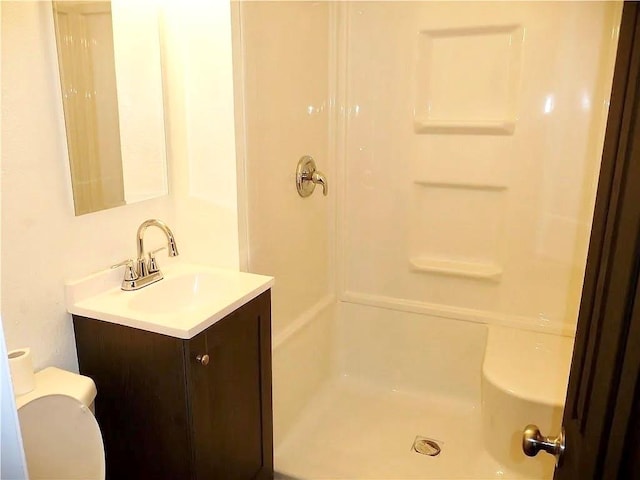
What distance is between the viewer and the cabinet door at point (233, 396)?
1411 millimetres

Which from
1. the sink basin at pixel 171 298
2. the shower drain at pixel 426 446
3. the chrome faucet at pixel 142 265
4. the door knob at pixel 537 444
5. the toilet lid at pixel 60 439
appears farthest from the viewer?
the shower drain at pixel 426 446

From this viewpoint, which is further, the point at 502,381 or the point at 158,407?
the point at 502,381

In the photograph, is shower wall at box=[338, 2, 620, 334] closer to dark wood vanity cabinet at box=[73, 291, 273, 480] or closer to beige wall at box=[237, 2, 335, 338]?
beige wall at box=[237, 2, 335, 338]

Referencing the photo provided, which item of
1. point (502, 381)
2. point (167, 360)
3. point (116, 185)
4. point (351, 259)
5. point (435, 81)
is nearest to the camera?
point (167, 360)

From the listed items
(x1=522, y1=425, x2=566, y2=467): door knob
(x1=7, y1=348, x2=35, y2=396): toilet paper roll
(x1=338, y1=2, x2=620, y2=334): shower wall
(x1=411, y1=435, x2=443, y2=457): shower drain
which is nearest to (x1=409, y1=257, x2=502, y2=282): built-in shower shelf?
(x1=338, y1=2, x2=620, y2=334): shower wall

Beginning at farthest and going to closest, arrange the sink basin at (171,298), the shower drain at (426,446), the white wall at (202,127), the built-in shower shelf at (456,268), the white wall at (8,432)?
the built-in shower shelf at (456,268) < the shower drain at (426,446) < the white wall at (202,127) < the sink basin at (171,298) < the white wall at (8,432)

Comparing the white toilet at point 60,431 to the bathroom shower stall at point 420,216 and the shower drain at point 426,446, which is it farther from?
the shower drain at point 426,446

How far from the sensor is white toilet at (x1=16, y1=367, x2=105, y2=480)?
1184mm

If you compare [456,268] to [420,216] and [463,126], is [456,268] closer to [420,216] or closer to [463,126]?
[420,216]

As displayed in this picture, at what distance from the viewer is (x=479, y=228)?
234cm

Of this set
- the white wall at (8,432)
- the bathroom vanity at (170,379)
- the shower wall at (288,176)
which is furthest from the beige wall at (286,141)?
the white wall at (8,432)

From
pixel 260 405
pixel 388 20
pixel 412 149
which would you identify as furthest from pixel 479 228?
pixel 260 405

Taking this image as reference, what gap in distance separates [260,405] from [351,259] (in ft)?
3.42

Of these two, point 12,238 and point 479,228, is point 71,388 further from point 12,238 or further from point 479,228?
point 479,228
